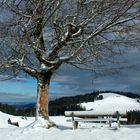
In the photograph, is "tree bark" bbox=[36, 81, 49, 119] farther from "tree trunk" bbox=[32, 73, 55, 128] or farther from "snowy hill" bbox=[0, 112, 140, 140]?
"snowy hill" bbox=[0, 112, 140, 140]

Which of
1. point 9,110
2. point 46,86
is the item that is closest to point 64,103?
point 9,110

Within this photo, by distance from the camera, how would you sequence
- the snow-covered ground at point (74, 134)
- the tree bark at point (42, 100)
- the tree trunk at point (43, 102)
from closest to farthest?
the snow-covered ground at point (74, 134), the tree trunk at point (43, 102), the tree bark at point (42, 100)

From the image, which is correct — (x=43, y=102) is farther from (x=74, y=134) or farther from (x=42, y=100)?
(x=74, y=134)

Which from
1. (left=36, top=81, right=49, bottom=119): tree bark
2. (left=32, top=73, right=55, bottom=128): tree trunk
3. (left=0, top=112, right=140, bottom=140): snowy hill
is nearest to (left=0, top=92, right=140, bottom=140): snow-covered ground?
(left=0, top=112, right=140, bottom=140): snowy hill

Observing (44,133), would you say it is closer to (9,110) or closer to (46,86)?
(46,86)

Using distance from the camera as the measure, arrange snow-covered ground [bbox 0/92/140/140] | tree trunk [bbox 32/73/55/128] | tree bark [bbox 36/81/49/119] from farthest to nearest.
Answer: tree bark [bbox 36/81/49/119], tree trunk [bbox 32/73/55/128], snow-covered ground [bbox 0/92/140/140]

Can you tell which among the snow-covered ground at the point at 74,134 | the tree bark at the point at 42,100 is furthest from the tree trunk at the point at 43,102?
the snow-covered ground at the point at 74,134

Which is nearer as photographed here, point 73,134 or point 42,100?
point 73,134

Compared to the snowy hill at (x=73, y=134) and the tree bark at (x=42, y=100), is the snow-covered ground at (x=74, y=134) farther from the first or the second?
the tree bark at (x=42, y=100)

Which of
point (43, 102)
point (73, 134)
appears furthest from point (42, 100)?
point (73, 134)

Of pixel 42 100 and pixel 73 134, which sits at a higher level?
pixel 42 100

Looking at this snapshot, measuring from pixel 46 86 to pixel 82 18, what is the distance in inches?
129

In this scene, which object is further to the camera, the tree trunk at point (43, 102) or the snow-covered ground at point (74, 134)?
the tree trunk at point (43, 102)

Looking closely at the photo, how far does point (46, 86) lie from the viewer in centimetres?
2145
